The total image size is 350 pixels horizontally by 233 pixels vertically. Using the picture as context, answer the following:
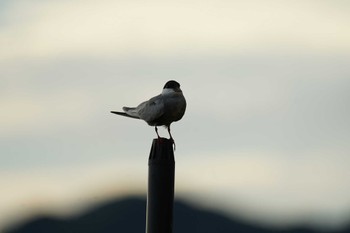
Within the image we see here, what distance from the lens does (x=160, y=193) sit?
16.5 meters

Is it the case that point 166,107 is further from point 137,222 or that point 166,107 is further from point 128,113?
point 137,222

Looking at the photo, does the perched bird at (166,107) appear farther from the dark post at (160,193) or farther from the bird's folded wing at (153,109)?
the dark post at (160,193)

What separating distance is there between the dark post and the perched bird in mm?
6592

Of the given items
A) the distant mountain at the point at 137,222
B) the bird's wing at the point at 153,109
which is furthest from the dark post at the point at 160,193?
the distant mountain at the point at 137,222

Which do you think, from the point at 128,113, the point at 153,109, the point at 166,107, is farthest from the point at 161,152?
the point at 128,113

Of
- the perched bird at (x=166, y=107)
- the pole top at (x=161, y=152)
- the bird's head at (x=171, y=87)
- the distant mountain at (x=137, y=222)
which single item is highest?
the distant mountain at (x=137, y=222)

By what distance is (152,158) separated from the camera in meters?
16.8

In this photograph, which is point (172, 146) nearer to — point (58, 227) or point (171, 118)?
point (171, 118)

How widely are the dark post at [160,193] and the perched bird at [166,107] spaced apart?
21.6 ft

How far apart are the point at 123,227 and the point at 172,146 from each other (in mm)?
166520

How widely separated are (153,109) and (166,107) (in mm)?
435

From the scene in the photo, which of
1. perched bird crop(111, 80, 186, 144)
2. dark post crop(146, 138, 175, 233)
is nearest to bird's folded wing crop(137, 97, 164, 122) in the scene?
perched bird crop(111, 80, 186, 144)

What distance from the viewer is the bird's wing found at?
2353cm

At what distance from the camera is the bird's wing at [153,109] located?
77.2 feet
